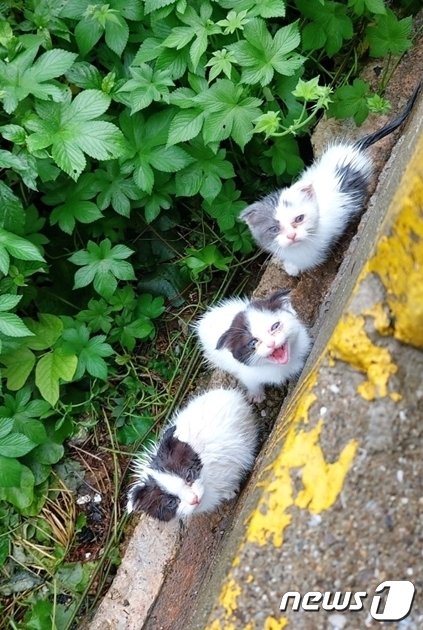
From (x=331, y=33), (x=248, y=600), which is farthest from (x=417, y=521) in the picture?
(x=331, y=33)

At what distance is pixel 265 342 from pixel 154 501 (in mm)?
817

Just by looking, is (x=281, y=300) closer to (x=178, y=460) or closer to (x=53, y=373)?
(x=178, y=460)

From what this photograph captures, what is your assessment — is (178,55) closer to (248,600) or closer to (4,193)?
(4,193)

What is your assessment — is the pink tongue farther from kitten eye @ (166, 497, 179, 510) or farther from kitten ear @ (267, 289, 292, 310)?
kitten eye @ (166, 497, 179, 510)

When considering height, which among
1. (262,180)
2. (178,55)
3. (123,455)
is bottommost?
(123,455)

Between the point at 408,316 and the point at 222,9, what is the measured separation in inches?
82.5

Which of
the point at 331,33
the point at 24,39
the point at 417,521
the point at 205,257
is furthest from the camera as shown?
the point at 205,257

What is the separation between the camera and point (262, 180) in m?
4.11

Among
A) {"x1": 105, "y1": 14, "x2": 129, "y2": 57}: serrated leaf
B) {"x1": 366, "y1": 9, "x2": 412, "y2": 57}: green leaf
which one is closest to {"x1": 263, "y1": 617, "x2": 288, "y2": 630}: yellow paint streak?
{"x1": 105, "y1": 14, "x2": 129, "y2": 57}: serrated leaf

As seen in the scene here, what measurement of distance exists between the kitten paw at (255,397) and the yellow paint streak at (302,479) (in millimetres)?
1382

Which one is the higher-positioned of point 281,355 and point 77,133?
point 77,133

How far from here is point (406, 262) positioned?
1940 mm

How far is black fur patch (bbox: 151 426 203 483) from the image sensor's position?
3.09 metres
